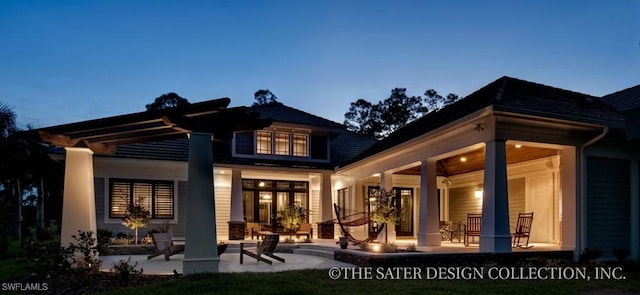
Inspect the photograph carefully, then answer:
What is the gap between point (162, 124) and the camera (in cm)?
A: 845

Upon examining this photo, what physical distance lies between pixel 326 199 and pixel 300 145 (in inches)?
91.4

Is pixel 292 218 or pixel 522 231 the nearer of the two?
pixel 522 231

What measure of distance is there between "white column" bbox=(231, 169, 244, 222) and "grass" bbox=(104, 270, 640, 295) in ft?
27.3

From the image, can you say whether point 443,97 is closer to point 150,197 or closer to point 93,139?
point 150,197

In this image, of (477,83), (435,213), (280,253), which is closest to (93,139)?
(280,253)

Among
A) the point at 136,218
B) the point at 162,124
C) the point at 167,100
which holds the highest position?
the point at 167,100

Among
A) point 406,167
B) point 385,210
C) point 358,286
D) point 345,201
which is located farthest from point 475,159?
point 358,286

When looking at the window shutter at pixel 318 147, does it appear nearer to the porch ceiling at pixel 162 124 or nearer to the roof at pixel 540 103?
the roof at pixel 540 103

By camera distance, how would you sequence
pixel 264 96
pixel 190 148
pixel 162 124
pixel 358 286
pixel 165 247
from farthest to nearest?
pixel 264 96 → pixel 165 247 → pixel 162 124 → pixel 190 148 → pixel 358 286

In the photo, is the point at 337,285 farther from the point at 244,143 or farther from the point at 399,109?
the point at 399,109

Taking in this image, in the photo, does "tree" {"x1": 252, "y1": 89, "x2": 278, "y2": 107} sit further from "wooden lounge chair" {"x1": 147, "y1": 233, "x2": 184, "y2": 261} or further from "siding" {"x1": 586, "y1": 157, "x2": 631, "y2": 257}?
"siding" {"x1": 586, "y1": 157, "x2": 631, "y2": 257}

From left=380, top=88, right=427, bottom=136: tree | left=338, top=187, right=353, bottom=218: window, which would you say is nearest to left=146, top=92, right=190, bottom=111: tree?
left=380, top=88, right=427, bottom=136: tree

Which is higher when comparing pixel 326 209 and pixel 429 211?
pixel 429 211

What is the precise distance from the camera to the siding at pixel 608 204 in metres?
10.0
